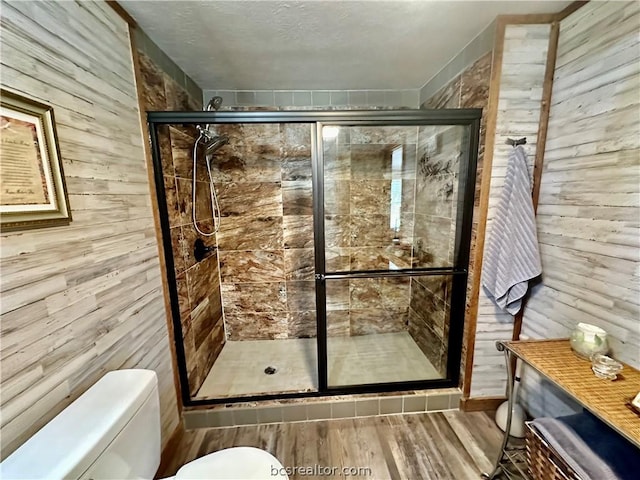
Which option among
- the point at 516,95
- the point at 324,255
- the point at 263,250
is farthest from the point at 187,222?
the point at 516,95

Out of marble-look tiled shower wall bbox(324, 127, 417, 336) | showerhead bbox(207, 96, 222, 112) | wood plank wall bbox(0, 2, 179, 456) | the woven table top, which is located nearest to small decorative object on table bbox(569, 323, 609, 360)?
the woven table top

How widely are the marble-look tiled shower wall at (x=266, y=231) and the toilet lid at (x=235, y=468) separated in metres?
1.56

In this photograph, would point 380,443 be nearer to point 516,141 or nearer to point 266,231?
point 266,231

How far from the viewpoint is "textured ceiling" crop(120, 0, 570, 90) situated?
4.04 feet

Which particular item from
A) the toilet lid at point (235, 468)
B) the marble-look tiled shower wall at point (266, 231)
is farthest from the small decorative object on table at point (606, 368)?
the marble-look tiled shower wall at point (266, 231)

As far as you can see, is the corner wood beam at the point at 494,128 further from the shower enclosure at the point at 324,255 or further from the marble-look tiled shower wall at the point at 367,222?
the marble-look tiled shower wall at the point at 367,222

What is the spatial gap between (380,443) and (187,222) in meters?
1.91

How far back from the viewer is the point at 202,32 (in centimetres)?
140

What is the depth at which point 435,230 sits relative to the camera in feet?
6.75

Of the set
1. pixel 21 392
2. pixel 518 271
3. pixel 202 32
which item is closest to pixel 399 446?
pixel 518 271

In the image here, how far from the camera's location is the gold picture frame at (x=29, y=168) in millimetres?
724

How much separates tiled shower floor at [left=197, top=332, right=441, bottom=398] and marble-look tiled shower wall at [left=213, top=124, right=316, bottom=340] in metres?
0.20

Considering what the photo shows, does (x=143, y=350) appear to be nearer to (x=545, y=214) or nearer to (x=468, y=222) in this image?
(x=468, y=222)

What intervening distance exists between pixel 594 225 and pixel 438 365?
134 cm
